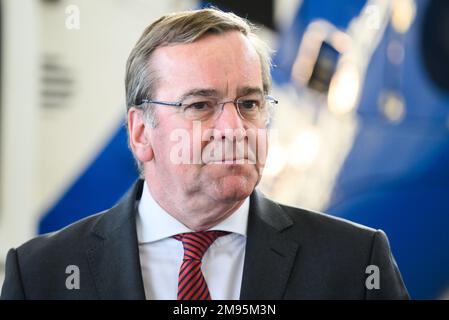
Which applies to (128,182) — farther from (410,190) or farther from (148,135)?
(410,190)

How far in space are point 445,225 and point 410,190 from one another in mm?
245

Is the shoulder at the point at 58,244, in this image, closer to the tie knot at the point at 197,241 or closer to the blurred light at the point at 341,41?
the tie knot at the point at 197,241

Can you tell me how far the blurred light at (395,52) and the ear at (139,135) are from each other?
1792 mm

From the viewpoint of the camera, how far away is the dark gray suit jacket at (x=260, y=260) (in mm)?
1458

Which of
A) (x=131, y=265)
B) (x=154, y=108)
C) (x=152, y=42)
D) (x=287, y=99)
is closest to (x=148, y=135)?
(x=154, y=108)

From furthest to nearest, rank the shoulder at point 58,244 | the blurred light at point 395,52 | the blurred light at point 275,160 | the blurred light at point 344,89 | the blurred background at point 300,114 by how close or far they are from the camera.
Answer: the blurred light at point 395,52 < the blurred light at point 344,89 < the blurred light at point 275,160 < the blurred background at point 300,114 < the shoulder at point 58,244

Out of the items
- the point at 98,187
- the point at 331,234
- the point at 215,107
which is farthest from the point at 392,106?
A: the point at 215,107

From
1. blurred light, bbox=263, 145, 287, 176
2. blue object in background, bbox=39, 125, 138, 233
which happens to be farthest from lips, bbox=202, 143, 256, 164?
blurred light, bbox=263, 145, 287, 176

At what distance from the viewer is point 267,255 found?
148 centimetres

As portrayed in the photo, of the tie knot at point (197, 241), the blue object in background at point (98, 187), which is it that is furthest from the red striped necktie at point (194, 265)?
the blue object in background at point (98, 187)

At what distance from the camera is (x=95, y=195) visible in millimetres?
2672

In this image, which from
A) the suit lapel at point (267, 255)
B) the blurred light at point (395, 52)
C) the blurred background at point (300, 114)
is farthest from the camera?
the blurred light at point (395, 52)

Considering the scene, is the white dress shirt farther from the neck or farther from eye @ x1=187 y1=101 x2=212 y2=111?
eye @ x1=187 y1=101 x2=212 y2=111

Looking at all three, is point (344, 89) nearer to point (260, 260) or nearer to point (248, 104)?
point (248, 104)
